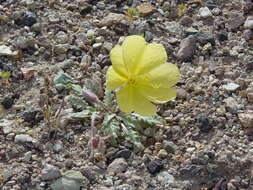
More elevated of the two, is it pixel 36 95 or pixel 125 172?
pixel 36 95

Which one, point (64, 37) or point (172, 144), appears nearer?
point (172, 144)

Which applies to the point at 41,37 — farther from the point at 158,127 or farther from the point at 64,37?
the point at 158,127

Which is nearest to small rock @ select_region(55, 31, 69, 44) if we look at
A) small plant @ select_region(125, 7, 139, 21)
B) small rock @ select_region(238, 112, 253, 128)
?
small plant @ select_region(125, 7, 139, 21)

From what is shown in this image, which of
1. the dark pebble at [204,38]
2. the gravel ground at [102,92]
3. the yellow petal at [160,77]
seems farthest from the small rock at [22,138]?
the dark pebble at [204,38]

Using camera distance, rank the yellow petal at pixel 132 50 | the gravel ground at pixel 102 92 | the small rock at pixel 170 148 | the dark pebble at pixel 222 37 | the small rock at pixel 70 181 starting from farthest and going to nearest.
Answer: the dark pebble at pixel 222 37 < the small rock at pixel 170 148 < the gravel ground at pixel 102 92 < the small rock at pixel 70 181 < the yellow petal at pixel 132 50

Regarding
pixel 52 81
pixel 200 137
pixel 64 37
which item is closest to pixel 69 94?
pixel 52 81

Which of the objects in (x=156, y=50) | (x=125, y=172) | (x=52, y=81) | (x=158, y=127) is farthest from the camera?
(x=52, y=81)

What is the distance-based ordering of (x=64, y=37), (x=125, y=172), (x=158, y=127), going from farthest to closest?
(x=64, y=37) → (x=158, y=127) → (x=125, y=172)

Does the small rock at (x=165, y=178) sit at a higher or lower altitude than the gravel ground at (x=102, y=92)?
lower

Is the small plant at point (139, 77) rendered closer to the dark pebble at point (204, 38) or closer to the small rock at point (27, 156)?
the small rock at point (27, 156)
